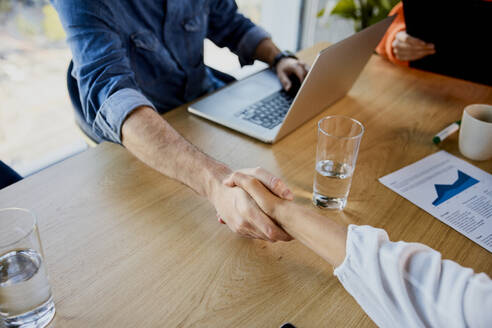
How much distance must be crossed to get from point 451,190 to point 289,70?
656 millimetres

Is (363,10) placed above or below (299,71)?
below

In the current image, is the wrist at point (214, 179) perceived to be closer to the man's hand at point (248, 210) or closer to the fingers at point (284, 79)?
the man's hand at point (248, 210)

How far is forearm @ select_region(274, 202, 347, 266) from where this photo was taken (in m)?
0.59

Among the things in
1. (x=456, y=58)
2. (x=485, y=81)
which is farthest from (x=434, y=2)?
(x=485, y=81)

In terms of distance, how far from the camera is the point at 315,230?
2.06ft

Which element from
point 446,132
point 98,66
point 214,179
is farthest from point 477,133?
point 98,66

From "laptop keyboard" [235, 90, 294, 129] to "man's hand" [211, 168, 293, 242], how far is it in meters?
0.29

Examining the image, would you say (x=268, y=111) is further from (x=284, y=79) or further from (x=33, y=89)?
(x=33, y=89)

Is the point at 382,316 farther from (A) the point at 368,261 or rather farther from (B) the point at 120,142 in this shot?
(B) the point at 120,142

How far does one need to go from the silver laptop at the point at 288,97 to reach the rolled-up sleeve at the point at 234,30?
0.31m

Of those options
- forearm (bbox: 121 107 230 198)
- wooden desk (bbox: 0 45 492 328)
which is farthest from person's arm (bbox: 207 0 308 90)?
forearm (bbox: 121 107 230 198)

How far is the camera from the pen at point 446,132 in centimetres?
95

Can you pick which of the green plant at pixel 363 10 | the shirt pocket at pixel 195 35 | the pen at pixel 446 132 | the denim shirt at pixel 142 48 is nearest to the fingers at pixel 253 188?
the denim shirt at pixel 142 48

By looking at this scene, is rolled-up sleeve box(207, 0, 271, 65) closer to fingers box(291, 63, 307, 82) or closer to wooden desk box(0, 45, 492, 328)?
fingers box(291, 63, 307, 82)
